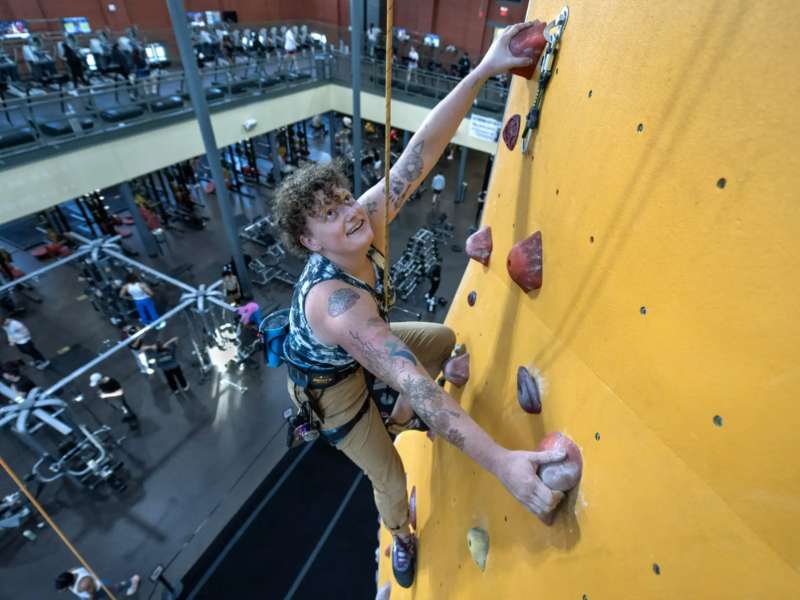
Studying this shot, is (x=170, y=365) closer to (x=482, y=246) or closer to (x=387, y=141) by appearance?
(x=482, y=246)

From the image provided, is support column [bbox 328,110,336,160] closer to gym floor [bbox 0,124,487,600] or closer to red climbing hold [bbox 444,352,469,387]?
gym floor [bbox 0,124,487,600]

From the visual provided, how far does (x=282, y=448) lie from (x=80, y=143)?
19.7 feet

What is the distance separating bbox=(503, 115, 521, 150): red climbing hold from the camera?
1.59 meters

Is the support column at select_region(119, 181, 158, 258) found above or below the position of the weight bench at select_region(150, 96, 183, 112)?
below

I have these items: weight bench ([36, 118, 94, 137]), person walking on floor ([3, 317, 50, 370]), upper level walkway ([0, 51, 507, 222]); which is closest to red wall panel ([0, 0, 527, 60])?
upper level walkway ([0, 51, 507, 222])

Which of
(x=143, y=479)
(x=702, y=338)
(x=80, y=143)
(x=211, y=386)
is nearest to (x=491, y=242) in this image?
(x=702, y=338)

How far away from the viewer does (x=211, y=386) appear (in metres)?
7.07

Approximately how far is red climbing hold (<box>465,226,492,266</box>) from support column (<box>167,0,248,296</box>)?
6.20 metres

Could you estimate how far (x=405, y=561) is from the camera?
2258mm

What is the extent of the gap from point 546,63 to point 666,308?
871mm

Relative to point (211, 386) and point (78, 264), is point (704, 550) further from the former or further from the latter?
point (78, 264)

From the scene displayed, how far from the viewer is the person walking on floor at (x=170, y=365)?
6363 millimetres

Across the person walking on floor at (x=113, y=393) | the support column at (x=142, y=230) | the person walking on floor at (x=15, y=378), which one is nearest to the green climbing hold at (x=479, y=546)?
the person walking on floor at (x=113, y=393)

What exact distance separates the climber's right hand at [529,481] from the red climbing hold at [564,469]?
15mm
